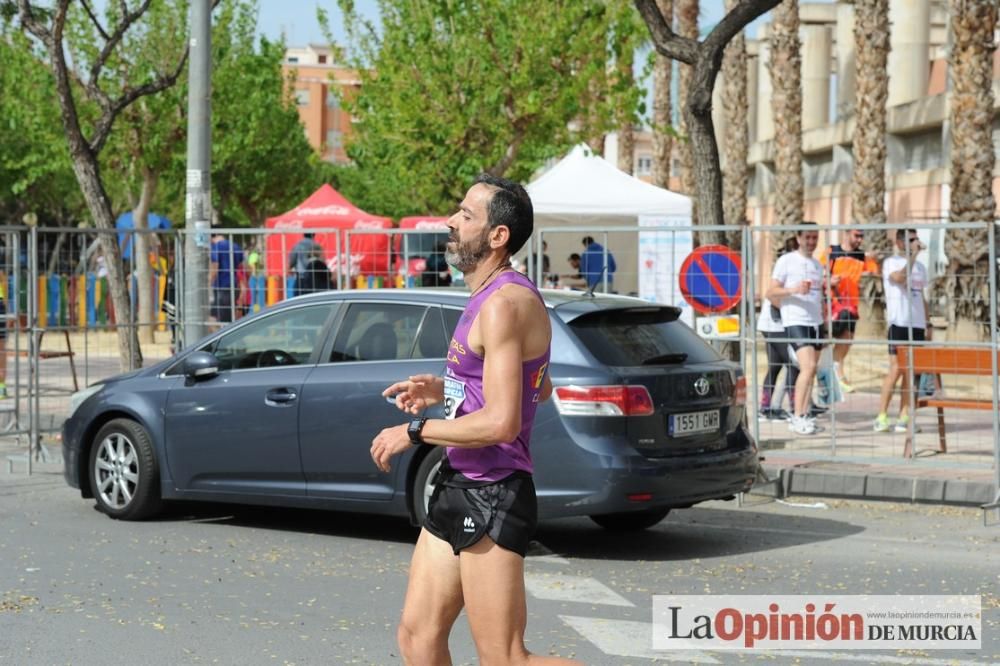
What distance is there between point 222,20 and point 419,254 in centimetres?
2494

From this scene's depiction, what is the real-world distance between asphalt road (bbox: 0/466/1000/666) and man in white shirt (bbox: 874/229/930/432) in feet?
6.14

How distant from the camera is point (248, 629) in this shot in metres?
7.07

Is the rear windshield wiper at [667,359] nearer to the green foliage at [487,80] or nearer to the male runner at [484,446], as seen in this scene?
the male runner at [484,446]

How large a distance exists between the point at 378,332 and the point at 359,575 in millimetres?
1732

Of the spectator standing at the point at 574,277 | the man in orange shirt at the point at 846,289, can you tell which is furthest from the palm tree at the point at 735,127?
the man in orange shirt at the point at 846,289

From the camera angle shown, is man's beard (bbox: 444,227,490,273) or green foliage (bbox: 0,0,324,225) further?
green foliage (bbox: 0,0,324,225)

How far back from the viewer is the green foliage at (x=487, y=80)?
27.9 metres

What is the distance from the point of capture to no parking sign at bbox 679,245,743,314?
12.6 meters

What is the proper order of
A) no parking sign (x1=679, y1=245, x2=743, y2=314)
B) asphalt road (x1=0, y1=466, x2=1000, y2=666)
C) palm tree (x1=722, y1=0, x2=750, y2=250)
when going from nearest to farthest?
asphalt road (x1=0, y1=466, x2=1000, y2=666), no parking sign (x1=679, y1=245, x2=743, y2=314), palm tree (x1=722, y1=0, x2=750, y2=250)

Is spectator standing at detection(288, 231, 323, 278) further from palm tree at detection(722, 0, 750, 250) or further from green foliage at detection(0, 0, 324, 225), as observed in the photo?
palm tree at detection(722, 0, 750, 250)

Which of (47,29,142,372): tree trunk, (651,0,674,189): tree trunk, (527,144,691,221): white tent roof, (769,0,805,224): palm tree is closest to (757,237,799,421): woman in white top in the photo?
(47,29,142,372): tree trunk

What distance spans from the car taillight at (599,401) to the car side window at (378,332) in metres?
1.11

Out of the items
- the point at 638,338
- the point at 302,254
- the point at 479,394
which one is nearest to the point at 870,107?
the point at 302,254

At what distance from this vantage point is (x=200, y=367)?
995cm
